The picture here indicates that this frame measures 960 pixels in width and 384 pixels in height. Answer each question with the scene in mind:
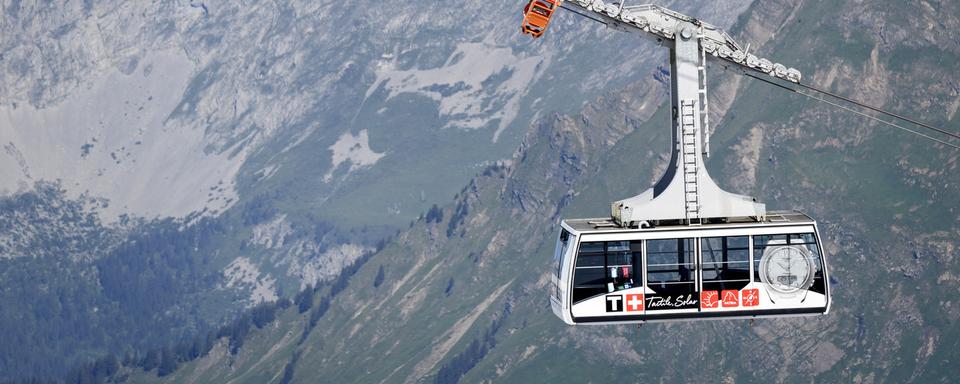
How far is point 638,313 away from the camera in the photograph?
A: 11919 centimetres

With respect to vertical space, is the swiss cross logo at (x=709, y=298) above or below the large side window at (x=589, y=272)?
below

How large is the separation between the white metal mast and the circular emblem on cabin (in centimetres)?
256

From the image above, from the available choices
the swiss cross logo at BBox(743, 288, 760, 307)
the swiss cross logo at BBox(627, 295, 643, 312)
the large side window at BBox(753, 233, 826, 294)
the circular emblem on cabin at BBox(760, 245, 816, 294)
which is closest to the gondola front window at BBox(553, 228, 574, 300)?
the swiss cross logo at BBox(627, 295, 643, 312)

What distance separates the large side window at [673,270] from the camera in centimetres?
11881

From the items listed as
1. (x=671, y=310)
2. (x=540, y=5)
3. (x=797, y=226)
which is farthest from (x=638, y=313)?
(x=540, y=5)

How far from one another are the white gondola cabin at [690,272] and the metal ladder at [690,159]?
1522 millimetres

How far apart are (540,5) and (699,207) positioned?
14.6m

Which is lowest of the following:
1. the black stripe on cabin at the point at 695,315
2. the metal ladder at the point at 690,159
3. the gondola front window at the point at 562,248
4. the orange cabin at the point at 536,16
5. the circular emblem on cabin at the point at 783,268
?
the black stripe on cabin at the point at 695,315

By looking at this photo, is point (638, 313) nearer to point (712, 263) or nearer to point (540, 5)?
point (712, 263)

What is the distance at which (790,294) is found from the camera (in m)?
120

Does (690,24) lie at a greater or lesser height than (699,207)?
greater

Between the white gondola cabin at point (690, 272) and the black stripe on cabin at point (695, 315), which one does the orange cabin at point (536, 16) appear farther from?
the black stripe on cabin at point (695, 315)

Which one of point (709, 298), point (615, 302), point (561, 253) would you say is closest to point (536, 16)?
point (561, 253)

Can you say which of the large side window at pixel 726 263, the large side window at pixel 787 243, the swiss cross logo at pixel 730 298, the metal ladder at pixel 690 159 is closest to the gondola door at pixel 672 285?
the large side window at pixel 726 263
